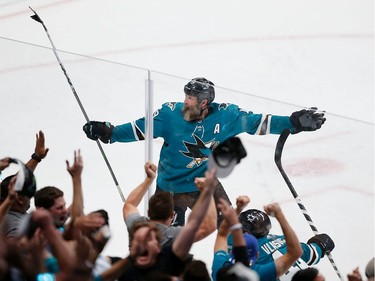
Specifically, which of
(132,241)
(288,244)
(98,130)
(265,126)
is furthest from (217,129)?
(132,241)

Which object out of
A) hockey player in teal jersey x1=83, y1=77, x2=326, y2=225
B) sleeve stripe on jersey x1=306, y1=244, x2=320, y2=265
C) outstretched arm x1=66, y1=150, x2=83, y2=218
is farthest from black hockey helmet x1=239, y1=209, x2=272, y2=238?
outstretched arm x1=66, y1=150, x2=83, y2=218

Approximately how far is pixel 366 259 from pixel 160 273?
1.45 m

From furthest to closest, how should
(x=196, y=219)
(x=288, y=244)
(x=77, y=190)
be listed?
(x=288, y=244) → (x=77, y=190) → (x=196, y=219)

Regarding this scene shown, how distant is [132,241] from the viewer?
3877 millimetres

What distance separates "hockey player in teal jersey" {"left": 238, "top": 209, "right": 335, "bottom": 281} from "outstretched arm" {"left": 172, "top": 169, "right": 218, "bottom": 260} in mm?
1044

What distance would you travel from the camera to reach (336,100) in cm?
760

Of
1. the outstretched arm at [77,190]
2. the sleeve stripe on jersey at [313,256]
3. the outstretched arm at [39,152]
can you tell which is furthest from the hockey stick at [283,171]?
the outstretched arm at [77,190]

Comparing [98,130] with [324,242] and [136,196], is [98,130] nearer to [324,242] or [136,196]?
[136,196]

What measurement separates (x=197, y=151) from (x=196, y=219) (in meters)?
1.55

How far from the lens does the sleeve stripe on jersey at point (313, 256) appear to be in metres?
5.00

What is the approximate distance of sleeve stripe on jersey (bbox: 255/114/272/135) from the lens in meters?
5.21

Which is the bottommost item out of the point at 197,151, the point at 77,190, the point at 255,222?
the point at 255,222

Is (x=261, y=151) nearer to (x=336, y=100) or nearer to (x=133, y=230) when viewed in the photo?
(x=133, y=230)

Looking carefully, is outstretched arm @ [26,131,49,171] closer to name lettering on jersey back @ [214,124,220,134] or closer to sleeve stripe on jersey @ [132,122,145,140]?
sleeve stripe on jersey @ [132,122,145,140]
